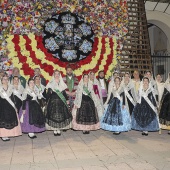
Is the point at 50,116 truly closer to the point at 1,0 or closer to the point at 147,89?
the point at 147,89

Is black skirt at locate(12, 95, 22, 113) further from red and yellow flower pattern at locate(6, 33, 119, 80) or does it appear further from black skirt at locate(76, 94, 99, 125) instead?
red and yellow flower pattern at locate(6, 33, 119, 80)

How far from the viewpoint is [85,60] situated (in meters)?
8.56

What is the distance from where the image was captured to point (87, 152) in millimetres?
4375

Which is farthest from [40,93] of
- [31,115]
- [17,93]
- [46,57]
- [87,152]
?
[46,57]

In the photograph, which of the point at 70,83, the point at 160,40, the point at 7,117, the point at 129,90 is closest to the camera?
the point at 7,117

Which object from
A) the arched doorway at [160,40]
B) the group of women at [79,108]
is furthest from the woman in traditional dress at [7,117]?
the arched doorway at [160,40]

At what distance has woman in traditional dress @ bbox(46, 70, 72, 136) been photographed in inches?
216

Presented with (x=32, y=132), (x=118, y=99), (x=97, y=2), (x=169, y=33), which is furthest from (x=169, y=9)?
(x=32, y=132)

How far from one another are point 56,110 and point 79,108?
553 millimetres

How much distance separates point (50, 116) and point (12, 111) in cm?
86

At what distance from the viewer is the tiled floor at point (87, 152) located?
3.73 metres

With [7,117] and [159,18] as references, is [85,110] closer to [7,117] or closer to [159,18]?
[7,117]

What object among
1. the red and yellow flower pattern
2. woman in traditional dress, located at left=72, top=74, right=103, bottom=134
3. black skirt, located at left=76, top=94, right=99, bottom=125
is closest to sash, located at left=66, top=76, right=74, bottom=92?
woman in traditional dress, located at left=72, top=74, right=103, bottom=134

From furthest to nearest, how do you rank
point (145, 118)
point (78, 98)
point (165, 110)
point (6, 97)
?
point (165, 110)
point (78, 98)
point (145, 118)
point (6, 97)
